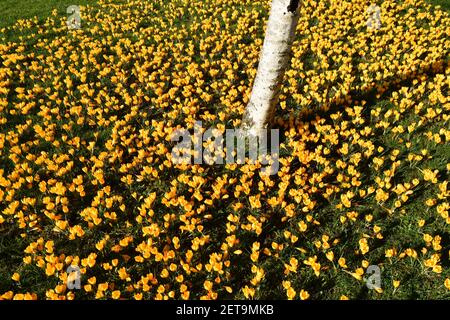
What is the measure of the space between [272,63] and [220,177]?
6.29 ft

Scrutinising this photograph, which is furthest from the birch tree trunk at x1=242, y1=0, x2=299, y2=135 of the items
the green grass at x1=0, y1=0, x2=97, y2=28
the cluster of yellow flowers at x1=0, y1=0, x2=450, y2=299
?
the green grass at x1=0, y1=0, x2=97, y2=28

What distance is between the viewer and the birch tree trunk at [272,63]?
4.59 metres

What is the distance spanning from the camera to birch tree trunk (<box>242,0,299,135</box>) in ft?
15.0

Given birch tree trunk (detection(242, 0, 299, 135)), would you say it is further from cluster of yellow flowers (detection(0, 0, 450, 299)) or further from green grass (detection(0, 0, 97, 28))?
green grass (detection(0, 0, 97, 28))

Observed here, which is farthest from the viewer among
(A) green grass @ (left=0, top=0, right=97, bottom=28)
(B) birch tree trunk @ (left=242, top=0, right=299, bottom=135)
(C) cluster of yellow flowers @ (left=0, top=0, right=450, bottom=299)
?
(A) green grass @ (left=0, top=0, right=97, bottom=28)

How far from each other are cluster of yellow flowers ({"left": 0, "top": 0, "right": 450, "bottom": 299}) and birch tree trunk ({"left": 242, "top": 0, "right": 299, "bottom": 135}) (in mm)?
403

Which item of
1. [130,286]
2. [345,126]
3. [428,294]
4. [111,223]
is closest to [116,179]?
[111,223]

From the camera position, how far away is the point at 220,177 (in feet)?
17.2

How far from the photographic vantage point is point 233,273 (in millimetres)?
4098

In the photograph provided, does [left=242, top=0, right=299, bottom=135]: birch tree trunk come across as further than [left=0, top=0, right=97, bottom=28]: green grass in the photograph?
No

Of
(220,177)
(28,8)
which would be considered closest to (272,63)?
(220,177)

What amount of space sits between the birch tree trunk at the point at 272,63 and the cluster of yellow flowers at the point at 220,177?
0.40m

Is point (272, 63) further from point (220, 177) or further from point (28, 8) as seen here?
point (28, 8)
